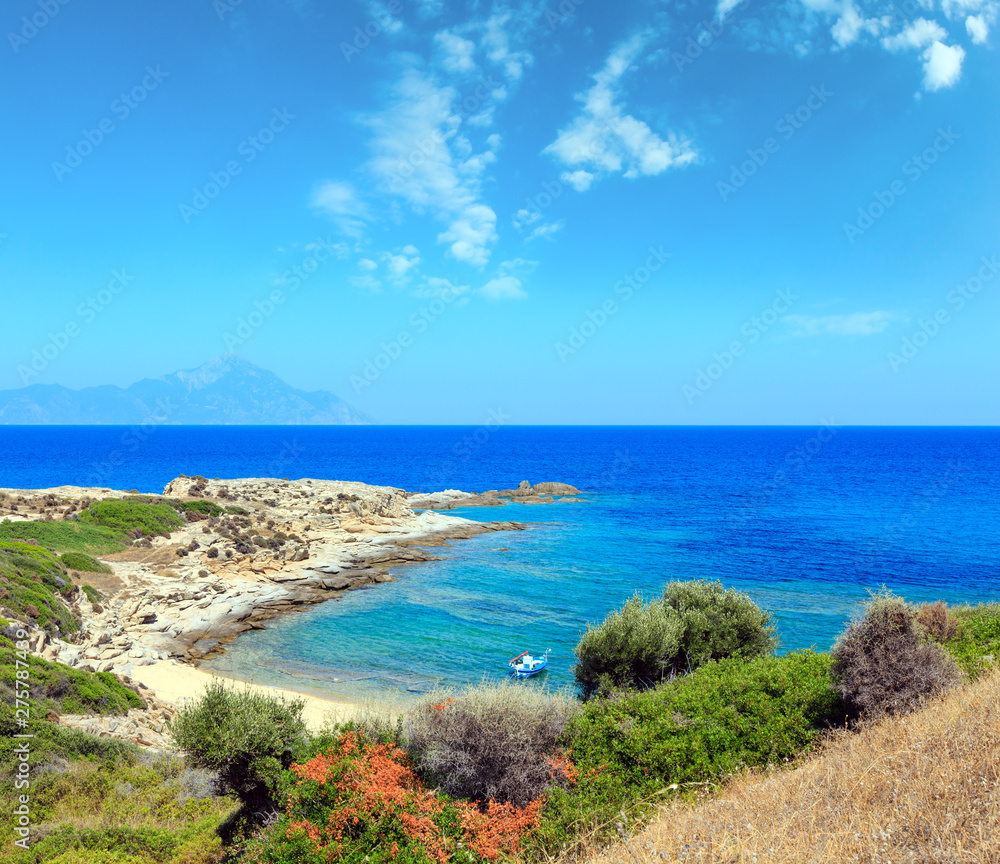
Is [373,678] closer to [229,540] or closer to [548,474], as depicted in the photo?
[229,540]

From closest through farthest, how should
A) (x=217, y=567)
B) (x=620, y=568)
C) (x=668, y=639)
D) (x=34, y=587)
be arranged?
(x=668, y=639) < (x=34, y=587) < (x=217, y=567) < (x=620, y=568)

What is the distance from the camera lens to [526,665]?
22078mm

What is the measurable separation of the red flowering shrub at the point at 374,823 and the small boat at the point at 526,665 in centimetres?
1361

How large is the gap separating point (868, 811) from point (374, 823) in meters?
5.95

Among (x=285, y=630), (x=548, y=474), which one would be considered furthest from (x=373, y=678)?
(x=548, y=474)

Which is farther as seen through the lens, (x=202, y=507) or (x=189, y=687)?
(x=202, y=507)

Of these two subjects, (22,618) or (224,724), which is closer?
(224,724)

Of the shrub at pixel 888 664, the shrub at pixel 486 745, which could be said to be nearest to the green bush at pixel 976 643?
the shrub at pixel 888 664

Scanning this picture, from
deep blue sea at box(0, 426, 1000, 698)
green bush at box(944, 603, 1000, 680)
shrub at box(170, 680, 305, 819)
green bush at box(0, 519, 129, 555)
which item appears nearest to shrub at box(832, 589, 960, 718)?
green bush at box(944, 603, 1000, 680)

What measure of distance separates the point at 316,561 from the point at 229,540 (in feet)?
21.6

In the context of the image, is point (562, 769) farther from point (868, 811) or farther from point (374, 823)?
point (868, 811)

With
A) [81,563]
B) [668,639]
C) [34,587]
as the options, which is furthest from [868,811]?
[81,563]

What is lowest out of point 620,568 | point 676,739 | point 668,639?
point 620,568

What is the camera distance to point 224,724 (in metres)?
9.78
